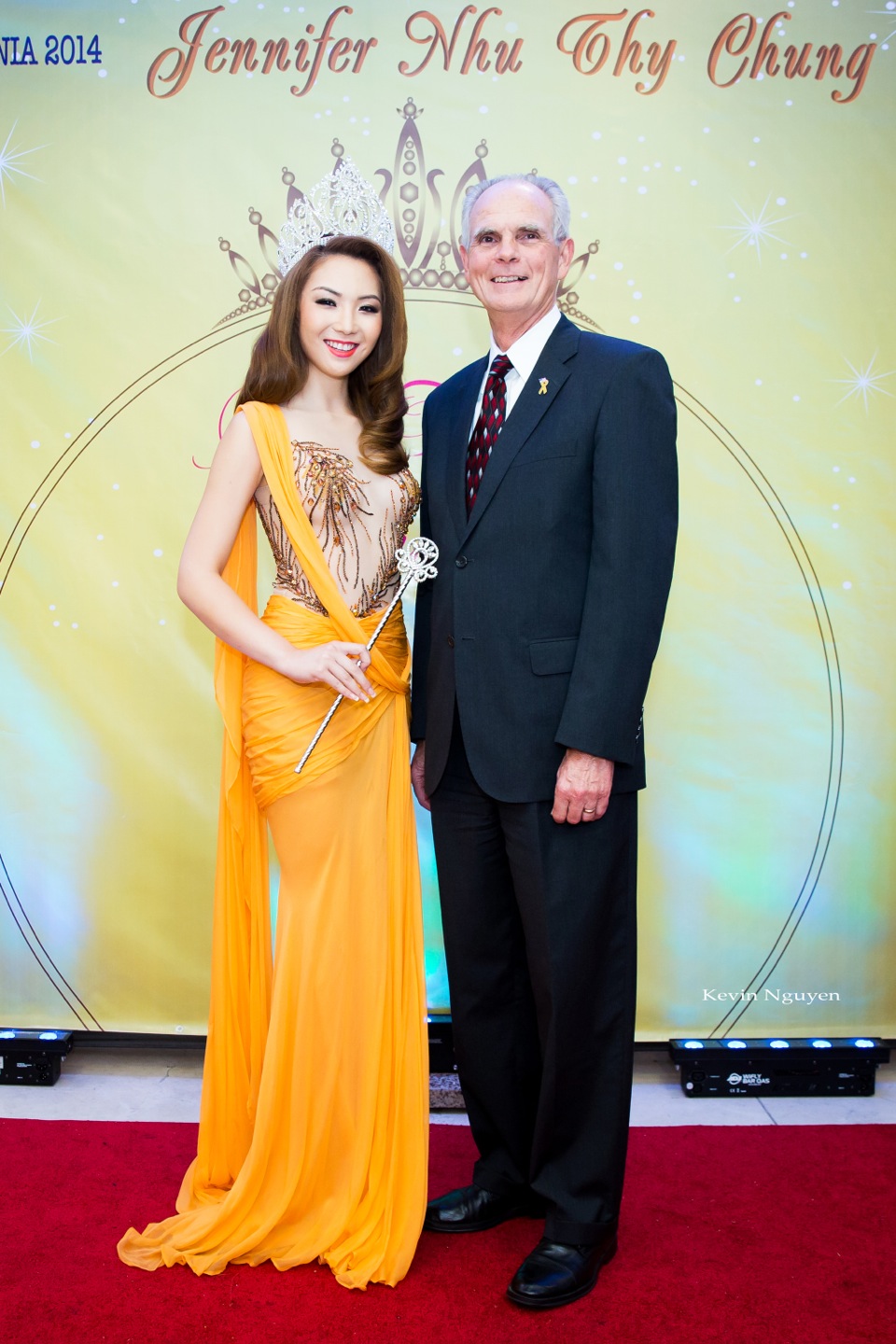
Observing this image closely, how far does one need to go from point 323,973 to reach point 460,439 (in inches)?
38.5

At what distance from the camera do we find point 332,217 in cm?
211

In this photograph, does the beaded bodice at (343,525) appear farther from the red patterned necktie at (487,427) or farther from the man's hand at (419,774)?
the man's hand at (419,774)

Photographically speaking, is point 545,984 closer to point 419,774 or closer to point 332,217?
point 419,774

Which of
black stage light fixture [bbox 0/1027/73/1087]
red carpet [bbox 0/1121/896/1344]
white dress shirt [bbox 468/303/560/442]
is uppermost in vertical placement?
white dress shirt [bbox 468/303/560/442]

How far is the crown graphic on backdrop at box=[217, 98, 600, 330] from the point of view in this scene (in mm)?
2898

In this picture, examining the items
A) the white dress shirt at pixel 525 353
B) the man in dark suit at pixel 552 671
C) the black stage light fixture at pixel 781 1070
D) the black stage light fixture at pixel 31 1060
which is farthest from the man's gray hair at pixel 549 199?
the black stage light fixture at pixel 31 1060

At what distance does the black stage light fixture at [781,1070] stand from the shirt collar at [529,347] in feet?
5.75

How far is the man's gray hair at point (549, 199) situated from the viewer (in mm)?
2016

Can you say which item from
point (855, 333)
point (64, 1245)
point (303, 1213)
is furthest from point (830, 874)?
point (64, 1245)

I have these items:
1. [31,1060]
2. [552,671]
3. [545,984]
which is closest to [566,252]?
[552,671]

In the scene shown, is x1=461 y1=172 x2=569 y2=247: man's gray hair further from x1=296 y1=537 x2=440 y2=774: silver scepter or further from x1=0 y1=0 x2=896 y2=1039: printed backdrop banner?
x1=0 y1=0 x2=896 y2=1039: printed backdrop banner

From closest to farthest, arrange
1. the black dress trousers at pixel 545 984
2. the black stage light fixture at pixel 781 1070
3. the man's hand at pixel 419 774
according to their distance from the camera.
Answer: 1. the black dress trousers at pixel 545 984
2. the man's hand at pixel 419 774
3. the black stage light fixture at pixel 781 1070

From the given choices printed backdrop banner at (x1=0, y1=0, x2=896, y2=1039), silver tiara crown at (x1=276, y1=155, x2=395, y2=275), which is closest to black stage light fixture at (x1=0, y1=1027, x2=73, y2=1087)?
printed backdrop banner at (x1=0, y1=0, x2=896, y2=1039)

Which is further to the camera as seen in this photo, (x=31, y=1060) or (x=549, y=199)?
(x=31, y=1060)
